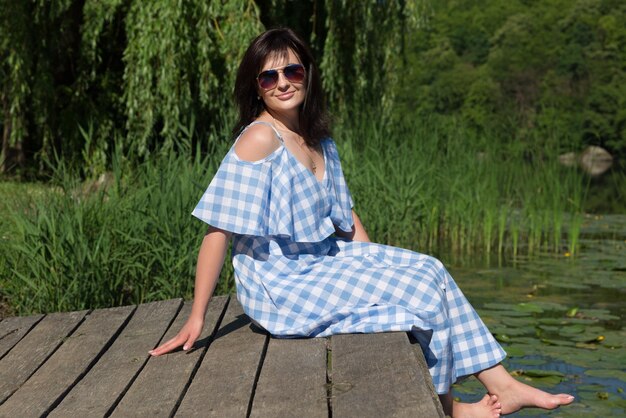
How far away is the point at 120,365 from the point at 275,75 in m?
0.99

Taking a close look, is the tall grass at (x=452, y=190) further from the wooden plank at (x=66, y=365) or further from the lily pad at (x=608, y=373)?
the wooden plank at (x=66, y=365)

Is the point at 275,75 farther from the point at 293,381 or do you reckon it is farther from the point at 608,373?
the point at 608,373

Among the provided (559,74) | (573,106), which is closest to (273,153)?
(573,106)

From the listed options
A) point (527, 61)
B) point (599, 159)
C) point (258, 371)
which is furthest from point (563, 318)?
point (527, 61)

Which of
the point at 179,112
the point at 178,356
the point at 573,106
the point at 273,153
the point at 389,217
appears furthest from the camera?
the point at 573,106

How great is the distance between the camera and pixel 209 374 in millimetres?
2490

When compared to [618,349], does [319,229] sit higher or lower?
higher

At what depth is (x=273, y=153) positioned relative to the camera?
2916 mm

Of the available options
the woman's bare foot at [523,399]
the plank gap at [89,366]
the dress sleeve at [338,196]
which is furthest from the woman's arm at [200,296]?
the woman's bare foot at [523,399]

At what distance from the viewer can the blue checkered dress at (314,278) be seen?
9.09 ft

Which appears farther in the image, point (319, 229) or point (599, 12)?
point (599, 12)

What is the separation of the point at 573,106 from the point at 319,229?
99.4ft

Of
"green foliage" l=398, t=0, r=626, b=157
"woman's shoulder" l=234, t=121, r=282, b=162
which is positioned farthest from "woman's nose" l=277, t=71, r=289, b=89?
"green foliage" l=398, t=0, r=626, b=157

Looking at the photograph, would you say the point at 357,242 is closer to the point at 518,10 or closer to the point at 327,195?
the point at 327,195
